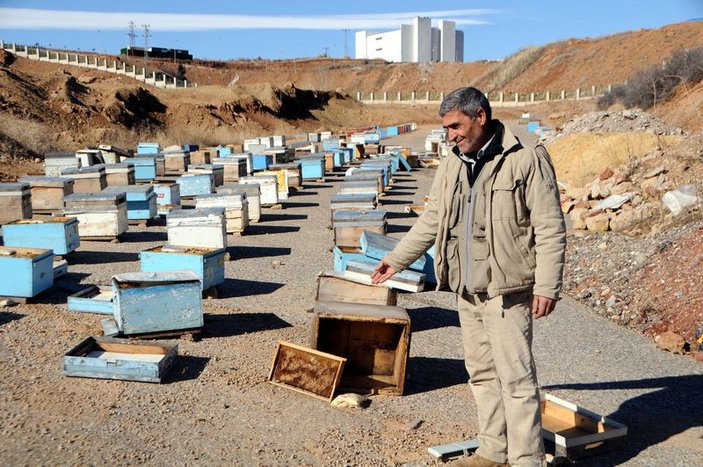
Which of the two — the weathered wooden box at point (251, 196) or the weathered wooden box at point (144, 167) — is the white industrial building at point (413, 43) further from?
the weathered wooden box at point (251, 196)

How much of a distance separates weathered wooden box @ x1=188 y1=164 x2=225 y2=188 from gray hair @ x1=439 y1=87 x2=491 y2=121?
13.7 metres

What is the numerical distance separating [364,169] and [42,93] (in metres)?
24.4

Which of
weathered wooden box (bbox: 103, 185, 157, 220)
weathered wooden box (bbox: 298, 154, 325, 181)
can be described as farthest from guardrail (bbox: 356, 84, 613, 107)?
weathered wooden box (bbox: 103, 185, 157, 220)

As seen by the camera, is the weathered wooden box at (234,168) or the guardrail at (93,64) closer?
the weathered wooden box at (234,168)

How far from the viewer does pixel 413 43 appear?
421 ft

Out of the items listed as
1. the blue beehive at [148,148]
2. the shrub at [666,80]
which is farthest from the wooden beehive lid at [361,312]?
the shrub at [666,80]

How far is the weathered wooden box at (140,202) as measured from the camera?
14312mm

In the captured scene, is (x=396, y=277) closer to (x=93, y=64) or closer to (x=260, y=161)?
(x=260, y=161)

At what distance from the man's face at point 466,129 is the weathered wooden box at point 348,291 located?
352 centimetres

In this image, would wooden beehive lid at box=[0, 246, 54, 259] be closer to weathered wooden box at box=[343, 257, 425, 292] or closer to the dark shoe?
weathered wooden box at box=[343, 257, 425, 292]

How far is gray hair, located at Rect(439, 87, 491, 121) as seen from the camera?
4.20 meters

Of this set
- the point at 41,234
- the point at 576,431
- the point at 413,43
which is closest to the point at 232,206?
the point at 41,234

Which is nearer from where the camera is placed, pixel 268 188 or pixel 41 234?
pixel 41 234

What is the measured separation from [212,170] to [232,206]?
4135 mm
